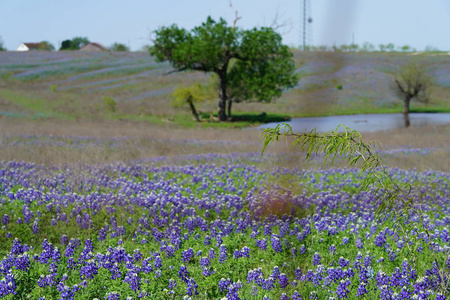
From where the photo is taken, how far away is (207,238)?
7.03 meters

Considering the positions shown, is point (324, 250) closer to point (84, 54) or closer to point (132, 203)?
point (132, 203)

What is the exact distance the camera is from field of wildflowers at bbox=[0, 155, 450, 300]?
17.4ft

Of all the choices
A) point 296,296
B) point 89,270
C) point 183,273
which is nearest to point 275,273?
point 296,296

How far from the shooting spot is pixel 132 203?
9.02 meters

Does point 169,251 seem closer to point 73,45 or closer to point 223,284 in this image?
point 223,284

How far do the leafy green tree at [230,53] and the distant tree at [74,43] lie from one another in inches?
3977

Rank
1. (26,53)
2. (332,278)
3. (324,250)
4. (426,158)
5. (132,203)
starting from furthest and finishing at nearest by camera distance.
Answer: (26,53), (426,158), (132,203), (324,250), (332,278)

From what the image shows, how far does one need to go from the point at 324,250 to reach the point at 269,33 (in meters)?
35.2

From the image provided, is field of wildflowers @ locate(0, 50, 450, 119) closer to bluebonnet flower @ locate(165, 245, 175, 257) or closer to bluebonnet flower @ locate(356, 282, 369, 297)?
bluebonnet flower @ locate(165, 245, 175, 257)

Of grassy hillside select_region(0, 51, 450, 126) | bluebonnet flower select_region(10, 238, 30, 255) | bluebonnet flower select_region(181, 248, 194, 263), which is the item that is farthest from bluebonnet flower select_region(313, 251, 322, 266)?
grassy hillside select_region(0, 51, 450, 126)

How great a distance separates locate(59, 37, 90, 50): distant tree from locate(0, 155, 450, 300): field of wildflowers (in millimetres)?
130888

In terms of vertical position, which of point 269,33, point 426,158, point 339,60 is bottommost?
point 426,158

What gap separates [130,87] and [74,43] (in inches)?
3203

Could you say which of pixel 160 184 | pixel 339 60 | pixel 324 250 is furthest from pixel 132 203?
pixel 339 60
